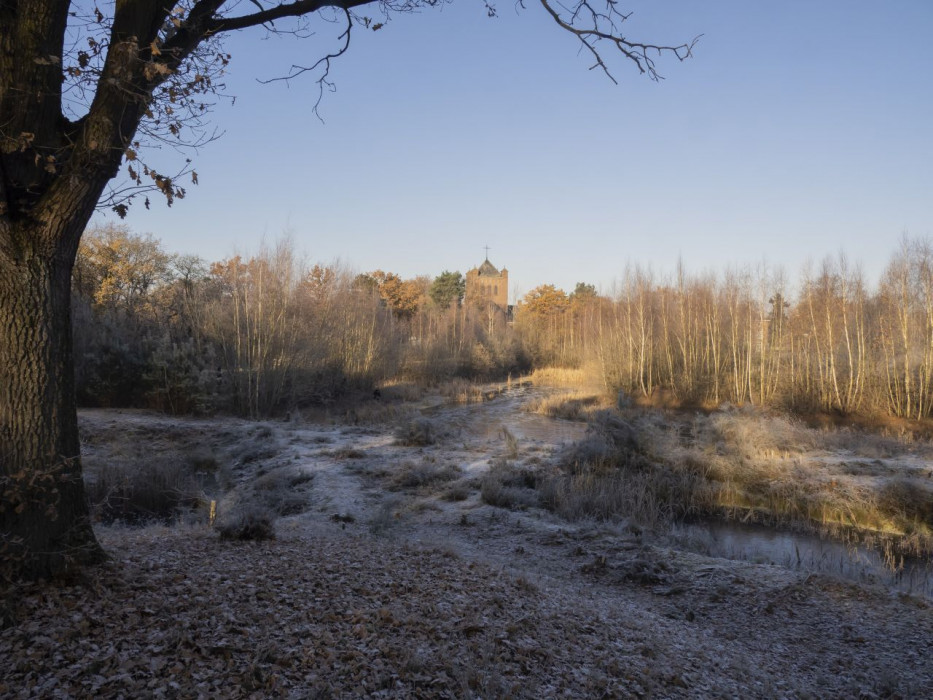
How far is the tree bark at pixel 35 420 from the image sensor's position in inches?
128

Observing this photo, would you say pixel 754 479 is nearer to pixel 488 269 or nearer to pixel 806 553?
pixel 806 553

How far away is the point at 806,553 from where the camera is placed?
822 cm

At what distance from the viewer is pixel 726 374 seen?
72.8 ft

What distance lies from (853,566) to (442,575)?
5919 millimetres

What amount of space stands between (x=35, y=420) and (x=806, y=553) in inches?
365

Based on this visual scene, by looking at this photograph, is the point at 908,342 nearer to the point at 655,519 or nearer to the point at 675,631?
the point at 655,519

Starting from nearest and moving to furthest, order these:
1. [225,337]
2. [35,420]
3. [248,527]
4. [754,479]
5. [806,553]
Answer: [35,420], [248,527], [806,553], [754,479], [225,337]

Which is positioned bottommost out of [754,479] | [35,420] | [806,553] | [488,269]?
[806,553]

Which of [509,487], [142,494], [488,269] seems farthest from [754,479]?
[488,269]

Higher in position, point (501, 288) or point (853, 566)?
point (501, 288)

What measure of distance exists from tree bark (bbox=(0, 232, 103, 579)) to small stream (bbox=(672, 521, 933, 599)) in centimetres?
704

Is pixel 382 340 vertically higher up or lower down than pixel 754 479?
higher up

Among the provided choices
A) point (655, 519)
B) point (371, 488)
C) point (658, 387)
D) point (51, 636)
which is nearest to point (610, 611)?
point (51, 636)

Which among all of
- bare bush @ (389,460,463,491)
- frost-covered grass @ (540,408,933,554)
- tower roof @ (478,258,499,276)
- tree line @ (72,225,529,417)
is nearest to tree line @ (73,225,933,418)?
tree line @ (72,225,529,417)
